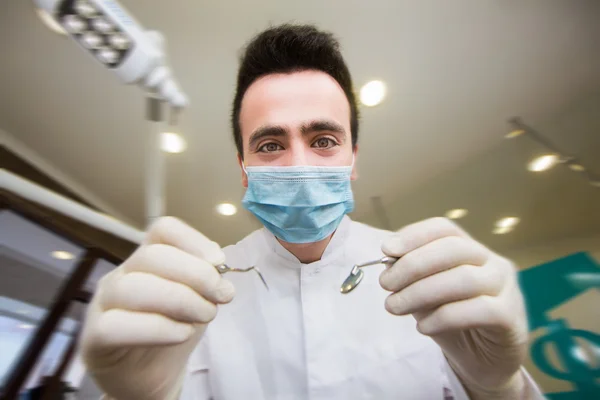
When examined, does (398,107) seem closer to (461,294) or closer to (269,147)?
(269,147)

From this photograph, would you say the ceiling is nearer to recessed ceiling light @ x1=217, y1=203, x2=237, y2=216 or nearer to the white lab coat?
recessed ceiling light @ x1=217, y1=203, x2=237, y2=216

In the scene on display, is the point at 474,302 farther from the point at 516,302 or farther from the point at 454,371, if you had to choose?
the point at 454,371

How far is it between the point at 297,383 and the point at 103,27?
0.86 metres

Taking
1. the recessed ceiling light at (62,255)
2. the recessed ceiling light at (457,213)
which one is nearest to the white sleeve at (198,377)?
the recessed ceiling light at (62,255)

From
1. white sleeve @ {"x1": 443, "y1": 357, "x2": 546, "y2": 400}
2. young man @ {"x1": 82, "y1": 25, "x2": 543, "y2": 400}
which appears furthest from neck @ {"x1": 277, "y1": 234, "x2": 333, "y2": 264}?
white sleeve @ {"x1": 443, "y1": 357, "x2": 546, "y2": 400}

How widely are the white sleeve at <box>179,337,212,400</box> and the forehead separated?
0.54 metres

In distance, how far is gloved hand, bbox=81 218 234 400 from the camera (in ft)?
1.11

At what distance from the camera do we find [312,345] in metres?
0.59

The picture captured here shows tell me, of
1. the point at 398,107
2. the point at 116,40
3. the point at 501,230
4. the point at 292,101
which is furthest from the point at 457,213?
the point at 116,40

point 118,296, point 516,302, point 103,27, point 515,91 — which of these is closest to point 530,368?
point 516,302

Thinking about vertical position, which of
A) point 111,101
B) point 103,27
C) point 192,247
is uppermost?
point 111,101

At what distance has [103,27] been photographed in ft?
1.76

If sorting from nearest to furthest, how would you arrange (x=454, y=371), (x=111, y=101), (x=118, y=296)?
(x=118, y=296)
(x=454, y=371)
(x=111, y=101)

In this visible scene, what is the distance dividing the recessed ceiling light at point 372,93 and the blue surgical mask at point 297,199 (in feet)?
1.48
